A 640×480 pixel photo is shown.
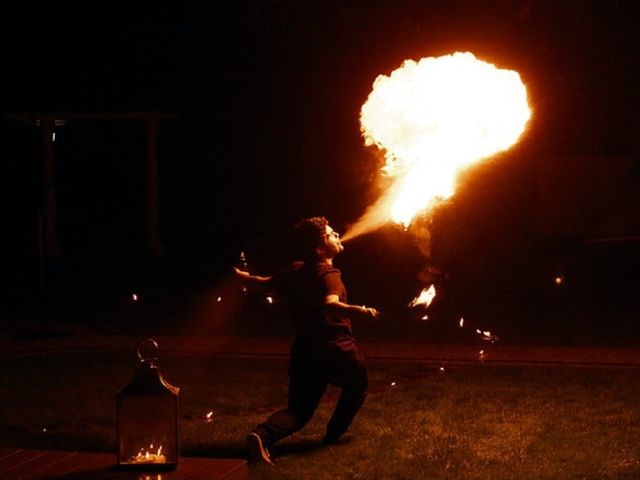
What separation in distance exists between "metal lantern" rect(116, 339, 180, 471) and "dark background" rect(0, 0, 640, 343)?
8813 millimetres

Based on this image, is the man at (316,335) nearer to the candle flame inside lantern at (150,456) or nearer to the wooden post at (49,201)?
the candle flame inside lantern at (150,456)

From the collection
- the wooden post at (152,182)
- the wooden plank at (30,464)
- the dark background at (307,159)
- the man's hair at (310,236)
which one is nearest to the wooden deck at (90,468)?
the wooden plank at (30,464)

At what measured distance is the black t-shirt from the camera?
7867 mm

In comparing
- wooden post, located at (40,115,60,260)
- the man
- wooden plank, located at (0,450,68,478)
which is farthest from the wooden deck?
wooden post, located at (40,115,60,260)

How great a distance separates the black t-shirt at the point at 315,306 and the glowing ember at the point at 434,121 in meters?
1.99

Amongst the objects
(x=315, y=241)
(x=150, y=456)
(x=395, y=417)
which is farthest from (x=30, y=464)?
(x=395, y=417)

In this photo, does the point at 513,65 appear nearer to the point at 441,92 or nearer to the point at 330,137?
the point at 330,137

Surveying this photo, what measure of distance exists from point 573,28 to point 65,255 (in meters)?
9.42

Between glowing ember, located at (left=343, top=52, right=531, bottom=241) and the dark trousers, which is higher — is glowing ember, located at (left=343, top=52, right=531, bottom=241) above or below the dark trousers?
above

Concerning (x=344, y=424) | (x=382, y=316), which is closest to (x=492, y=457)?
(x=344, y=424)

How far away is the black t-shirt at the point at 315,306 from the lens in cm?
787

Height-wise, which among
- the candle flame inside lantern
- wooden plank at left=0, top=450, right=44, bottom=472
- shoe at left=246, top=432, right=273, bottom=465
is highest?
the candle flame inside lantern

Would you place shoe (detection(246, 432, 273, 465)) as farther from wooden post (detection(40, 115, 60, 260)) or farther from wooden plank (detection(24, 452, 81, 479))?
wooden post (detection(40, 115, 60, 260))

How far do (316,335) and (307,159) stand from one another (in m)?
11.0
